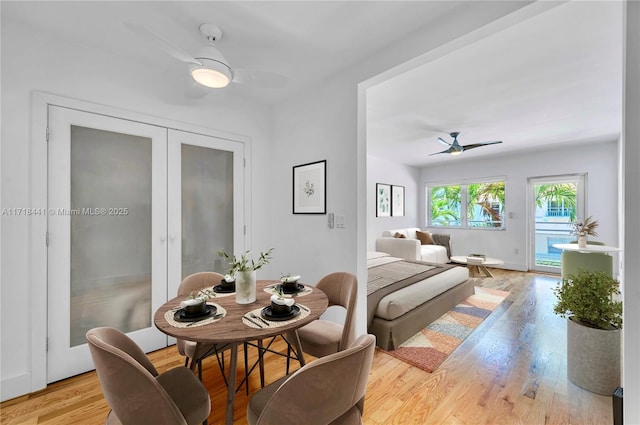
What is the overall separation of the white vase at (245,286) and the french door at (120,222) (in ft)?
4.25

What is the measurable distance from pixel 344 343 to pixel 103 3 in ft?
8.48

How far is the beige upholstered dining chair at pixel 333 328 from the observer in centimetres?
162

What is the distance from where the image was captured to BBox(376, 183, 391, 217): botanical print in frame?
247 inches

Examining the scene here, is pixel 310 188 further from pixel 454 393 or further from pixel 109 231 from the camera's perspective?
pixel 454 393

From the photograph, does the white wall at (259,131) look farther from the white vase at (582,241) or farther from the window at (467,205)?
the window at (467,205)

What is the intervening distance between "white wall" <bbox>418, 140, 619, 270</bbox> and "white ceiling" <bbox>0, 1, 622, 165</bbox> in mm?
2025

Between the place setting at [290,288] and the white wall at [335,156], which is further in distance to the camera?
the white wall at [335,156]

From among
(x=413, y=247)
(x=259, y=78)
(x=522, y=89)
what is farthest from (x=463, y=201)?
(x=259, y=78)

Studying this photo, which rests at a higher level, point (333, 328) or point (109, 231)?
point (109, 231)

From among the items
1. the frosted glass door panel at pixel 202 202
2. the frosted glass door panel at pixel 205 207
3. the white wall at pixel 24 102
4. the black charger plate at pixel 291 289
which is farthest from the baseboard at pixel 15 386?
the black charger plate at pixel 291 289

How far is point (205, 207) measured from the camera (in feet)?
8.86

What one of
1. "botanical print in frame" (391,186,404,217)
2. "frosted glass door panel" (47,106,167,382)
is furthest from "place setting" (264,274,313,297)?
"botanical print in frame" (391,186,404,217)

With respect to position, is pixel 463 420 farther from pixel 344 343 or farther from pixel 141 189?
pixel 141 189

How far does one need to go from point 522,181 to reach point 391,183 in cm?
272
